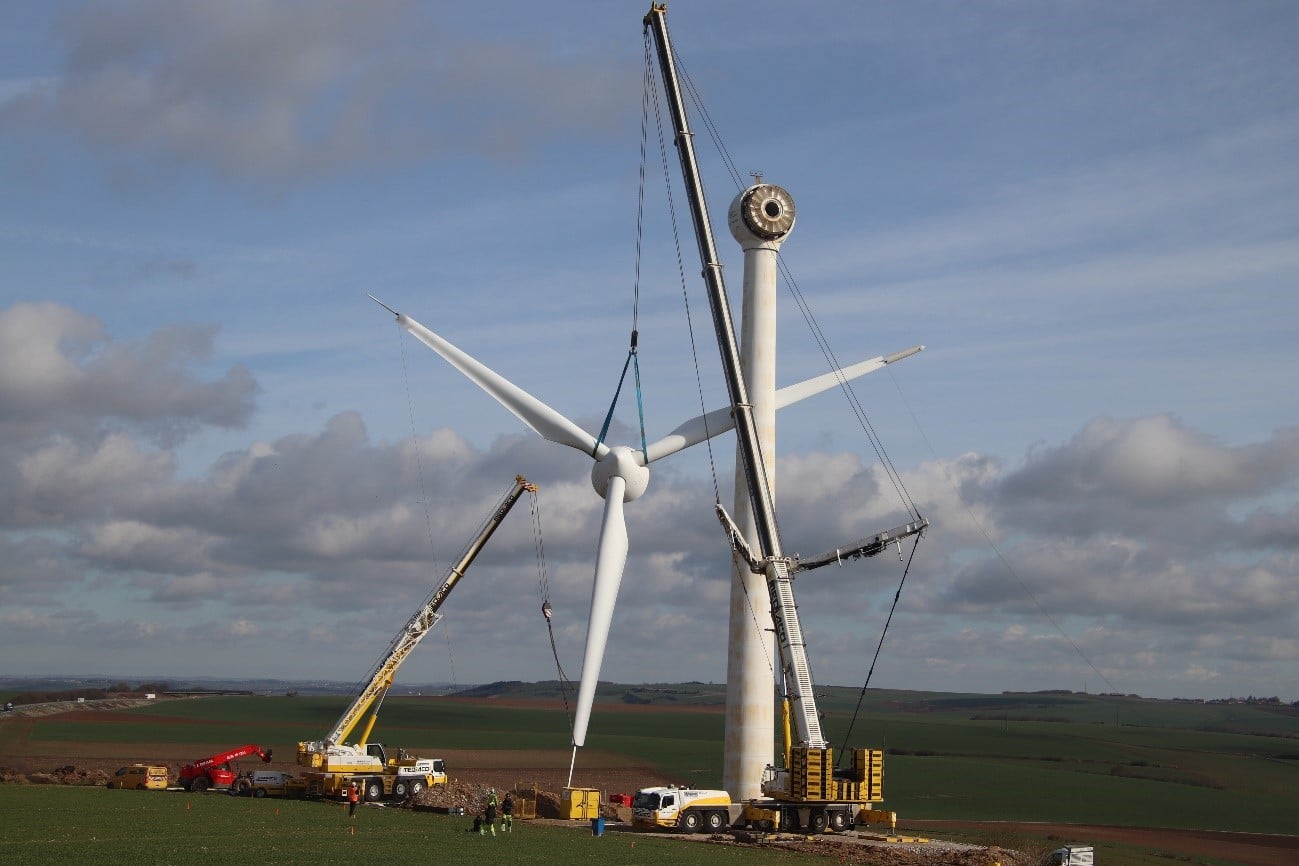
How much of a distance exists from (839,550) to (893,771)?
58600 millimetres

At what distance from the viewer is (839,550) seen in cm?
5200

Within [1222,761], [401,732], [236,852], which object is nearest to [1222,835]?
[236,852]

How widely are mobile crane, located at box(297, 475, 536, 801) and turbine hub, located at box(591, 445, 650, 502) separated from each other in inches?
335

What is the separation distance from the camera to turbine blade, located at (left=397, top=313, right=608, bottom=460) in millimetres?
57344

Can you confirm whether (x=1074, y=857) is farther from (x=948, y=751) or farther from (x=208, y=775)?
(x=948, y=751)

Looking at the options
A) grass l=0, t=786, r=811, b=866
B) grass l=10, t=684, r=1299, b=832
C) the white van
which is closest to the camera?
grass l=0, t=786, r=811, b=866

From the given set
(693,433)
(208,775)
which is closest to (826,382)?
(693,433)

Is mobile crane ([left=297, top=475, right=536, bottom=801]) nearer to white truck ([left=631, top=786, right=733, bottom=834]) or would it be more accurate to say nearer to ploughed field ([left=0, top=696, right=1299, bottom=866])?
ploughed field ([left=0, top=696, right=1299, bottom=866])

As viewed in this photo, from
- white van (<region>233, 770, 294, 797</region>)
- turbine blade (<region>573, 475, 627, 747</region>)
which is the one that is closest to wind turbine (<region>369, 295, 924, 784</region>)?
turbine blade (<region>573, 475, 627, 747</region>)

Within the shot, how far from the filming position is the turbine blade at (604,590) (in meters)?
53.8

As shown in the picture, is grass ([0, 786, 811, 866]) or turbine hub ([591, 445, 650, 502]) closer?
grass ([0, 786, 811, 866])

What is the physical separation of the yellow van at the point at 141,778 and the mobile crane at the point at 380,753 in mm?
8075

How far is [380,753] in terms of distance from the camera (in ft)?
215

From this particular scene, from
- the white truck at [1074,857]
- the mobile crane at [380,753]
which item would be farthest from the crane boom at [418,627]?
the white truck at [1074,857]
